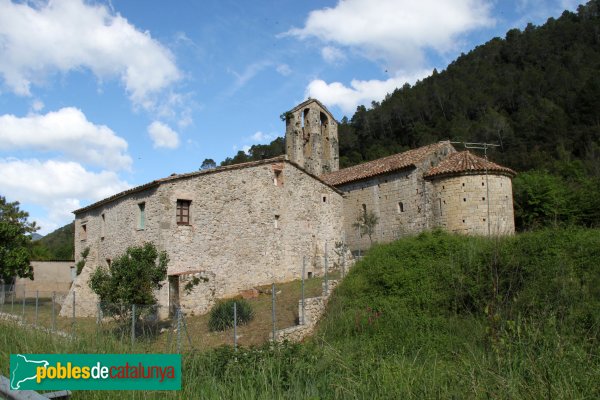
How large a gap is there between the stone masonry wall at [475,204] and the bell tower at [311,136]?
1154 cm

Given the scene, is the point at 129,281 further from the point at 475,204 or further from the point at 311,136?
the point at 311,136

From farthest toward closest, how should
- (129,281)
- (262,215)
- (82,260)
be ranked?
(82,260)
(262,215)
(129,281)

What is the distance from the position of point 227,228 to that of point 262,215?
1873 mm

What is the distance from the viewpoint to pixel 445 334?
11.3 metres

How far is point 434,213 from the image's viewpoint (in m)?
24.0

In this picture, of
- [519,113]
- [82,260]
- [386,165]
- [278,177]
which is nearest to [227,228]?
[278,177]

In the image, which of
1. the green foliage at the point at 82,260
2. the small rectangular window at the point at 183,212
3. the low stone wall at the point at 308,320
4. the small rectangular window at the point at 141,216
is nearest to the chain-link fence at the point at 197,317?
the low stone wall at the point at 308,320

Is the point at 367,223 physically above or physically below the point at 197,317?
above

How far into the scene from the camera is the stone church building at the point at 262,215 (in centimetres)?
1916

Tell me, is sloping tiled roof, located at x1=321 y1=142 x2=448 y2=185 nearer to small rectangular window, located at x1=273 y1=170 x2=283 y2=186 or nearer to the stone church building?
the stone church building

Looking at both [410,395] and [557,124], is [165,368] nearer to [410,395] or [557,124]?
A: [410,395]

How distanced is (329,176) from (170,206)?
15.2m

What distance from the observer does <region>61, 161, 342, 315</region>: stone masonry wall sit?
62.4 feet

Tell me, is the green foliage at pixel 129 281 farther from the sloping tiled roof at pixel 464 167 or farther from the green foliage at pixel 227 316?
the sloping tiled roof at pixel 464 167
